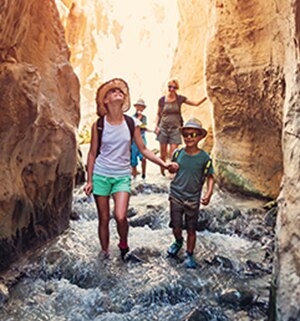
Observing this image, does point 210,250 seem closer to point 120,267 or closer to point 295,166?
point 120,267

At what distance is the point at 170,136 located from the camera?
917 centimetres

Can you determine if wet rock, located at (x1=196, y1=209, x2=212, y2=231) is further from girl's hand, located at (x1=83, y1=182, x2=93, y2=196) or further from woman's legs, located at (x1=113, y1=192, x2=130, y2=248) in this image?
girl's hand, located at (x1=83, y1=182, x2=93, y2=196)

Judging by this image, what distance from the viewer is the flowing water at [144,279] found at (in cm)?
372

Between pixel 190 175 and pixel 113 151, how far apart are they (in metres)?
0.96

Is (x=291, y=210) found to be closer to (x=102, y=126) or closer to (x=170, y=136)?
(x=102, y=126)

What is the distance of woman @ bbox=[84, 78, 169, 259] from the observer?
4.61 meters

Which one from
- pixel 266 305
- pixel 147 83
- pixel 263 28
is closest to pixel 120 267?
pixel 266 305

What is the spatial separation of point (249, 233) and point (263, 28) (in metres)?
3.61

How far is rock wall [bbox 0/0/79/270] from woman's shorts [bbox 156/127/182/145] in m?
3.18

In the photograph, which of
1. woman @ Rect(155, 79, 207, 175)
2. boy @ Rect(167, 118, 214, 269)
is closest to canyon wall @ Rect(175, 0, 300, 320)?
woman @ Rect(155, 79, 207, 175)

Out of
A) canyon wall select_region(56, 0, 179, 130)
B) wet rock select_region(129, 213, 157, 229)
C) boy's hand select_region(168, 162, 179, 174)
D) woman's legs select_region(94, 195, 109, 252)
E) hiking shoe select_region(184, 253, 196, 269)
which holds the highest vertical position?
canyon wall select_region(56, 0, 179, 130)

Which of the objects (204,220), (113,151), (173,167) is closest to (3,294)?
(113,151)

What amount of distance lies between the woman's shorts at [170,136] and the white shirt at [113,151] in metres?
4.51

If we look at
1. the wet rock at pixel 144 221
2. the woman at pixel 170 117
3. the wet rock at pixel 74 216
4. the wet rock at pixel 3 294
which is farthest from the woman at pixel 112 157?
the woman at pixel 170 117
